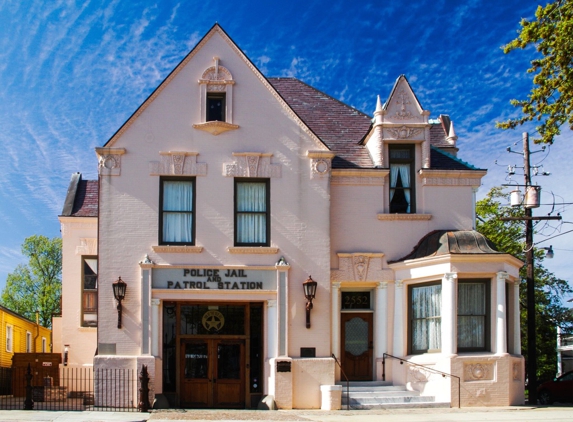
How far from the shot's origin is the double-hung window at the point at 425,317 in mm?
20953

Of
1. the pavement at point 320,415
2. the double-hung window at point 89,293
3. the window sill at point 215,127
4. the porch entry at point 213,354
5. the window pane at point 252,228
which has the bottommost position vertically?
the pavement at point 320,415

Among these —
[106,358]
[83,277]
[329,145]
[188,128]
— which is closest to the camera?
[106,358]

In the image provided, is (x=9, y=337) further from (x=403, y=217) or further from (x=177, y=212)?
(x=403, y=217)

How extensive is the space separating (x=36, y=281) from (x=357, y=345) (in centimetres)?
4678

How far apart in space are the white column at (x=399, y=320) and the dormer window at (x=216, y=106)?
7101 mm

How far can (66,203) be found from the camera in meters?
26.6

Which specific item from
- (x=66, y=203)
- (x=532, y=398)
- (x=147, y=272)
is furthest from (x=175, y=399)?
(x=532, y=398)

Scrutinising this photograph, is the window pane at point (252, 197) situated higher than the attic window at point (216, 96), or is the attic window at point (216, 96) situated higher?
the attic window at point (216, 96)

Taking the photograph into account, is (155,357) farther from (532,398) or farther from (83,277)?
(532,398)

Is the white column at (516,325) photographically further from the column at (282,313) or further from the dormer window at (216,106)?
the dormer window at (216,106)

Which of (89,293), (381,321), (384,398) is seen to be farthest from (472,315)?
(89,293)

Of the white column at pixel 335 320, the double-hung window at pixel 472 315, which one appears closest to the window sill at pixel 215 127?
the white column at pixel 335 320

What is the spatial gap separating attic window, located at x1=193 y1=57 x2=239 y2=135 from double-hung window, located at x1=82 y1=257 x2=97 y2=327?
788 cm

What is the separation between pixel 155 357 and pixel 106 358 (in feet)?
4.23
